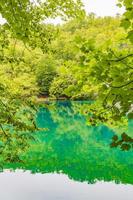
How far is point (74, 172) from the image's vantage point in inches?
766

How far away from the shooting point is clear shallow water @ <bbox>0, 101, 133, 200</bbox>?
16.3 meters

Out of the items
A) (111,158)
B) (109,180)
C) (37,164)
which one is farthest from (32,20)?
(111,158)

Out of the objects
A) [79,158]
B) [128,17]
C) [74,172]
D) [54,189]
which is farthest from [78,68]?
[79,158]

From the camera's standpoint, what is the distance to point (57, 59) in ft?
250

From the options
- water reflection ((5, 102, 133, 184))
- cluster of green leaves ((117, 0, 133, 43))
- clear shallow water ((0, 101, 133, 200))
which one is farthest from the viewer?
water reflection ((5, 102, 133, 184))

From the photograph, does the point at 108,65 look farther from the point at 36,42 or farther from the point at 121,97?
the point at 36,42

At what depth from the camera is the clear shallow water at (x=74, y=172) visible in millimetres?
16297

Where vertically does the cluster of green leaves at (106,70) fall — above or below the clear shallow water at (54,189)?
above

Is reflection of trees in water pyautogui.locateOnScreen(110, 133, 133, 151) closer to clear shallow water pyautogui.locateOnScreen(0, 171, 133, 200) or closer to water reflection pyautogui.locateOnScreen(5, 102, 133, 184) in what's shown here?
water reflection pyautogui.locateOnScreen(5, 102, 133, 184)

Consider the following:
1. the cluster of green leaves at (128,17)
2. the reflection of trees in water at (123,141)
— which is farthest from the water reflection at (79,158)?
the cluster of green leaves at (128,17)

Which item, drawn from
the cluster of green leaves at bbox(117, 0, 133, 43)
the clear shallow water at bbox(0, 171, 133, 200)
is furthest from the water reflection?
the cluster of green leaves at bbox(117, 0, 133, 43)

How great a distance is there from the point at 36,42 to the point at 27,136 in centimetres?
185

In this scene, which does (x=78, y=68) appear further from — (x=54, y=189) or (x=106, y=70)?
(x=54, y=189)

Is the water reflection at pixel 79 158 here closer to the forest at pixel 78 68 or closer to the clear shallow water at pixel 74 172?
the clear shallow water at pixel 74 172
